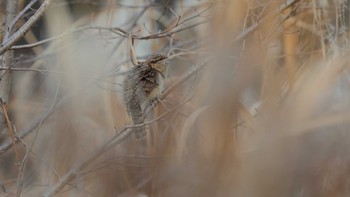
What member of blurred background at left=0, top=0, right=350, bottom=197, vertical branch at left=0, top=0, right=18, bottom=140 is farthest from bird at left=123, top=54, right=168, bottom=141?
vertical branch at left=0, top=0, right=18, bottom=140

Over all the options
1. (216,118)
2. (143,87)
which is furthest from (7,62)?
(216,118)

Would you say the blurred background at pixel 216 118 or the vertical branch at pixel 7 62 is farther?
the vertical branch at pixel 7 62

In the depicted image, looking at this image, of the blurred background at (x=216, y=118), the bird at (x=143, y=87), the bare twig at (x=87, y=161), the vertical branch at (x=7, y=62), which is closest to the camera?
the blurred background at (x=216, y=118)

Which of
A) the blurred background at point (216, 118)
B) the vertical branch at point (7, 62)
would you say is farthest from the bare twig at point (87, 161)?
the vertical branch at point (7, 62)

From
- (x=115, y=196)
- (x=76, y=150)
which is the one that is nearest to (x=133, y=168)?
(x=115, y=196)

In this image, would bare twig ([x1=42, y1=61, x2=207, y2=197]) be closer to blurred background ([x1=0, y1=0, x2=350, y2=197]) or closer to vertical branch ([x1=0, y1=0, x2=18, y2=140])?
blurred background ([x1=0, y1=0, x2=350, y2=197])

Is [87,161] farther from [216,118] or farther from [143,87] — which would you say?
[216,118]

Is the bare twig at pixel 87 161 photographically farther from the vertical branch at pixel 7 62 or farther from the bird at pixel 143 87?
the vertical branch at pixel 7 62
